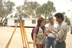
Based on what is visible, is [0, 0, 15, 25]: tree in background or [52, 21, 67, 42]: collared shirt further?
[0, 0, 15, 25]: tree in background

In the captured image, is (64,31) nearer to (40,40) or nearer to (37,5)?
(40,40)

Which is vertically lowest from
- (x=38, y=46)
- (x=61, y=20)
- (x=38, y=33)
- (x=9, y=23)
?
(x=9, y=23)

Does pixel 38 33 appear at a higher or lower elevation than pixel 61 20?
lower

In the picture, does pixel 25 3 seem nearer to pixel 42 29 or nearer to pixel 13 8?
pixel 13 8

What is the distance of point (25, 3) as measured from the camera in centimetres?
9175

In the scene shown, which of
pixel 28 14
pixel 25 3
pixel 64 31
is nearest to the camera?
pixel 64 31

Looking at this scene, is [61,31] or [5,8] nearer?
[61,31]

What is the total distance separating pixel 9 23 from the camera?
156 feet

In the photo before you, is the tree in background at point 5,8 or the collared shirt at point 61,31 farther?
the tree in background at point 5,8

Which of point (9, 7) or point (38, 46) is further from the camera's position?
point (9, 7)

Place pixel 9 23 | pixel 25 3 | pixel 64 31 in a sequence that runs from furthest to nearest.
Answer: pixel 25 3
pixel 9 23
pixel 64 31

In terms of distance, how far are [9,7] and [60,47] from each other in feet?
250

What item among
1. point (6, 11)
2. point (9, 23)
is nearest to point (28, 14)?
point (6, 11)

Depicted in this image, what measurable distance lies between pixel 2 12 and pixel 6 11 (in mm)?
1672
